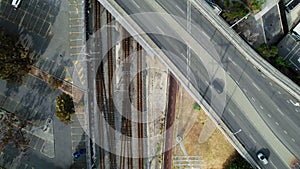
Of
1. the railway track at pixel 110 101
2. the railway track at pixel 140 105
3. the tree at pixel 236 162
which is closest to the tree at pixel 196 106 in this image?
the railway track at pixel 140 105

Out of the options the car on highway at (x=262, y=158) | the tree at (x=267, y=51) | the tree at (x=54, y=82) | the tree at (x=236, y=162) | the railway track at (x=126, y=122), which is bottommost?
the car on highway at (x=262, y=158)

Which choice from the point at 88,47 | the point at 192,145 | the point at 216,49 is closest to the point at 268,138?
the point at 192,145

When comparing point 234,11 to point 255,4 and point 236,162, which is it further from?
point 236,162

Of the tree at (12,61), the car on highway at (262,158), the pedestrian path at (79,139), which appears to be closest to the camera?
the car on highway at (262,158)

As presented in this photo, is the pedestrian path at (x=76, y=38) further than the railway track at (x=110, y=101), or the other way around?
the pedestrian path at (x=76, y=38)

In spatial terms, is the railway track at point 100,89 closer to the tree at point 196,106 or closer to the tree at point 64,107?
the tree at point 64,107

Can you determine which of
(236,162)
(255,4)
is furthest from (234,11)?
(236,162)

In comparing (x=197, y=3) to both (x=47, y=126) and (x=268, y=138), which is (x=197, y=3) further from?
(x=47, y=126)

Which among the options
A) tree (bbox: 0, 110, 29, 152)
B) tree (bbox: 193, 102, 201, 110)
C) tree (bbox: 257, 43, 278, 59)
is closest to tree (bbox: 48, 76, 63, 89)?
tree (bbox: 0, 110, 29, 152)
